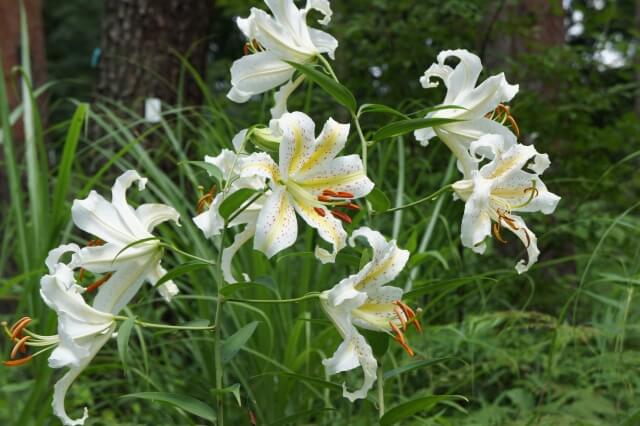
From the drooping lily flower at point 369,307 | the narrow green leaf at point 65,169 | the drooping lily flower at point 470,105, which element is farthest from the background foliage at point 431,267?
the drooping lily flower at point 369,307

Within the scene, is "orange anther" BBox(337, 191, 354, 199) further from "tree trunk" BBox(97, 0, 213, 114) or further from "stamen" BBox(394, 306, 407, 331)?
"tree trunk" BBox(97, 0, 213, 114)

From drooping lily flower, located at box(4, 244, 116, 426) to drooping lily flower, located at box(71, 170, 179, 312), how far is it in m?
0.02

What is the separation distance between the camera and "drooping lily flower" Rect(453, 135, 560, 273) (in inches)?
43.4

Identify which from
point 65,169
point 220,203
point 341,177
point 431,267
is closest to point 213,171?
point 220,203

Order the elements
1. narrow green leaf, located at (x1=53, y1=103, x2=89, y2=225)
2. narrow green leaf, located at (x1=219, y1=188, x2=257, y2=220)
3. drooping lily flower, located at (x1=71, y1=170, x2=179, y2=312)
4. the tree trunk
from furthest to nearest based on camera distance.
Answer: the tree trunk
narrow green leaf, located at (x1=53, y1=103, x2=89, y2=225)
drooping lily flower, located at (x1=71, y1=170, x2=179, y2=312)
narrow green leaf, located at (x1=219, y1=188, x2=257, y2=220)

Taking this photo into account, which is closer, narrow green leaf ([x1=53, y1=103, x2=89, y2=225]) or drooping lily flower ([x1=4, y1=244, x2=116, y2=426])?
drooping lily flower ([x1=4, y1=244, x2=116, y2=426])

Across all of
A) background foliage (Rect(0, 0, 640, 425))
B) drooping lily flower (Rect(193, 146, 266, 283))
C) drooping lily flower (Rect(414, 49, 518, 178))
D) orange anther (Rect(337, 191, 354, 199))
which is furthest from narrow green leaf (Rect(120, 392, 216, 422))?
background foliage (Rect(0, 0, 640, 425))

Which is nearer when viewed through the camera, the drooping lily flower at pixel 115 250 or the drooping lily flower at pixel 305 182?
the drooping lily flower at pixel 305 182

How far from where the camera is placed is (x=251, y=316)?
2217mm

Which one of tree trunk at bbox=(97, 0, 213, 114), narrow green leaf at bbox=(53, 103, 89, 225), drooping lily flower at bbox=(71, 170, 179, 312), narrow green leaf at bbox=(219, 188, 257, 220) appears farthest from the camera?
tree trunk at bbox=(97, 0, 213, 114)

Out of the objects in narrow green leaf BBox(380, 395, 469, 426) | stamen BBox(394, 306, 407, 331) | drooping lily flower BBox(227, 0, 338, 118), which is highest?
drooping lily flower BBox(227, 0, 338, 118)

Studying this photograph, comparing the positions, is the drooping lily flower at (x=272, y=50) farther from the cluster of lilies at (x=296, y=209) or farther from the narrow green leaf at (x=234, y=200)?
the narrow green leaf at (x=234, y=200)

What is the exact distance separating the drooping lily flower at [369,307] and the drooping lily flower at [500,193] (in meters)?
0.10

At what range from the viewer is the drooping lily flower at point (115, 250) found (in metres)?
1.14
